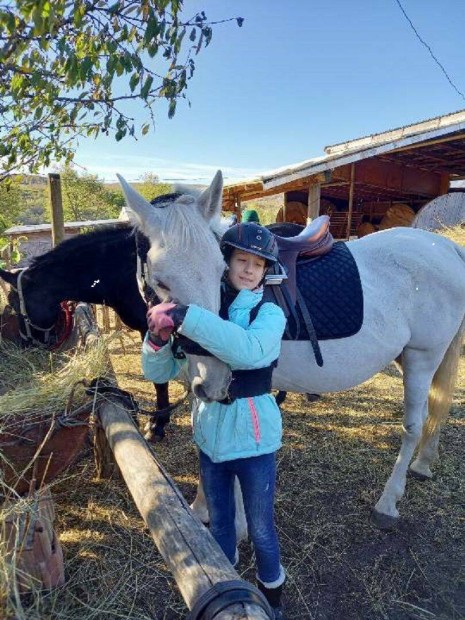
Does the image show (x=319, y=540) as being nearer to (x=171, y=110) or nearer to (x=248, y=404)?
(x=248, y=404)

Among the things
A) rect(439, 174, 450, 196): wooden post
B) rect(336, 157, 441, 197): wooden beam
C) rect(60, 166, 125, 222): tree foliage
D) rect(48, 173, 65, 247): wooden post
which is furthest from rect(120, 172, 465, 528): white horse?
rect(60, 166, 125, 222): tree foliage

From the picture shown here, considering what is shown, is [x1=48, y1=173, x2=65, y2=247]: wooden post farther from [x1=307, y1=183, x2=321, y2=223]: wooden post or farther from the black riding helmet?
[x1=307, y1=183, x2=321, y2=223]: wooden post

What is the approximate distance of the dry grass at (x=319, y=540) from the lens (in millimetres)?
1982

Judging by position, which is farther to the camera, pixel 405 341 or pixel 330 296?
pixel 405 341

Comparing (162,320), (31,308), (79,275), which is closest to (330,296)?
(162,320)

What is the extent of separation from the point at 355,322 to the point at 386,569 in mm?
1409

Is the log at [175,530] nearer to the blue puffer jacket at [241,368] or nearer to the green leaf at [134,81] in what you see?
the blue puffer jacket at [241,368]

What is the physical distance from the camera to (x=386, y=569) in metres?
2.29

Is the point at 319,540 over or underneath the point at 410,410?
underneath

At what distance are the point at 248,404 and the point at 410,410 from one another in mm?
1770

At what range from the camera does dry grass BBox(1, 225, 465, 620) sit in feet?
6.50

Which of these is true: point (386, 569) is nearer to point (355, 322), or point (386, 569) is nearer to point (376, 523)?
point (376, 523)

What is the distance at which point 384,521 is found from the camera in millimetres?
2623

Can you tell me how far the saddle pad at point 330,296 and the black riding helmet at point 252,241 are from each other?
2.49 ft
